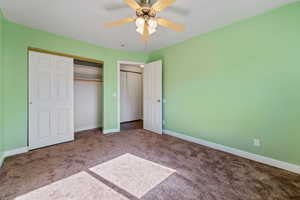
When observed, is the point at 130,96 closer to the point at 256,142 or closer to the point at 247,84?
the point at 247,84

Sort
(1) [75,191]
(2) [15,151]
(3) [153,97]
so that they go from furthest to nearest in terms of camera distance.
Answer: (3) [153,97]
(2) [15,151]
(1) [75,191]

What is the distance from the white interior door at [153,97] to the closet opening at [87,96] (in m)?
1.46

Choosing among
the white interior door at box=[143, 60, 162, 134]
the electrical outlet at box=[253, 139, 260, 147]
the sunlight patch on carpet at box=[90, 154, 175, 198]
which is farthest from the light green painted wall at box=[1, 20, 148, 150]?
the electrical outlet at box=[253, 139, 260, 147]

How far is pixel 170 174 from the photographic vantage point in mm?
1849

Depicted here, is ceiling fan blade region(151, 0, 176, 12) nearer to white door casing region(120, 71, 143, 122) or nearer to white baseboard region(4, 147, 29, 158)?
white baseboard region(4, 147, 29, 158)

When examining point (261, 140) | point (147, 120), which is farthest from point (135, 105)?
point (261, 140)

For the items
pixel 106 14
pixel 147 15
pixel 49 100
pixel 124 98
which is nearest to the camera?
pixel 147 15

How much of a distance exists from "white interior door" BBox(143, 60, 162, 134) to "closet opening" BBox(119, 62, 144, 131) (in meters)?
1.13

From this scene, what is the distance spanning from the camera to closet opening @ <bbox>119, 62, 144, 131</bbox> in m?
5.19

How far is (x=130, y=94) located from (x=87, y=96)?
176 centimetres

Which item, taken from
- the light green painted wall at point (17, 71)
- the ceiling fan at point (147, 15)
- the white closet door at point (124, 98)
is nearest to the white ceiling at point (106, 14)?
the light green painted wall at point (17, 71)

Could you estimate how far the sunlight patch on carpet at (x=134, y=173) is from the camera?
1604 mm

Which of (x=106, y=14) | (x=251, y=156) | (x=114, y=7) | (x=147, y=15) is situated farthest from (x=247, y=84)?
(x=106, y=14)

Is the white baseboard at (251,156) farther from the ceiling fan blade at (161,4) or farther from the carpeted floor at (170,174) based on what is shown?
the ceiling fan blade at (161,4)
